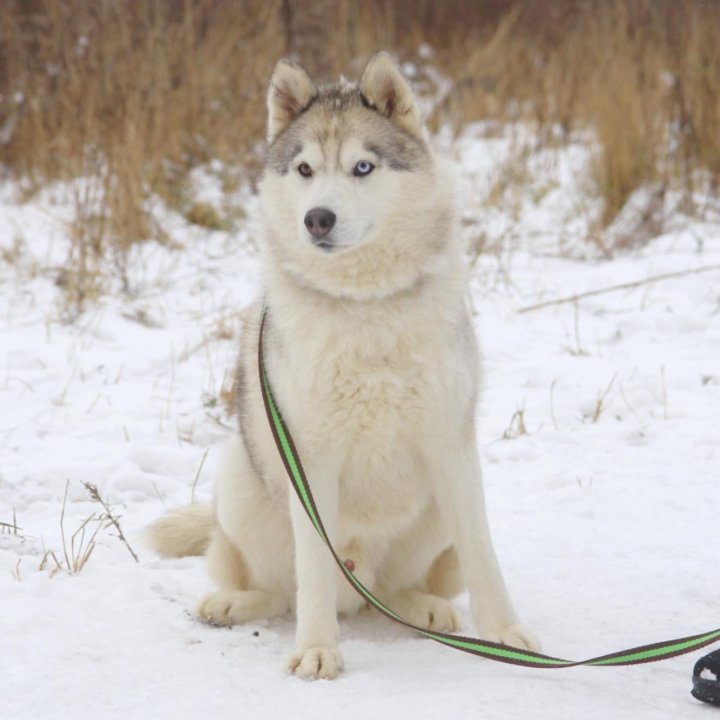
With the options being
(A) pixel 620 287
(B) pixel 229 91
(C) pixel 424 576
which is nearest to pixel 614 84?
(A) pixel 620 287

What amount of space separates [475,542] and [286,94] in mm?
1332

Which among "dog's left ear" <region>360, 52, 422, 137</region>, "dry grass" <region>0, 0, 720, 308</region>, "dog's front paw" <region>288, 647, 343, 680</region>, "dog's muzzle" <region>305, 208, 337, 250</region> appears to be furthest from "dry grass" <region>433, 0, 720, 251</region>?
"dog's front paw" <region>288, 647, 343, 680</region>

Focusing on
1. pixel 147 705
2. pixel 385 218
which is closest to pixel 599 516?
pixel 385 218

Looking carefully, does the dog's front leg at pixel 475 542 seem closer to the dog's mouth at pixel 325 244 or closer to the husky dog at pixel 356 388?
the husky dog at pixel 356 388

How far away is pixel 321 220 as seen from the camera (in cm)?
239

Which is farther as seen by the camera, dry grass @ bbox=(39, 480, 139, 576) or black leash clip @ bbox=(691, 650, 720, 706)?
dry grass @ bbox=(39, 480, 139, 576)

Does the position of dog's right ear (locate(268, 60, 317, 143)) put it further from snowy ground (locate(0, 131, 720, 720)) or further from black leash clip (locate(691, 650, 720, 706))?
black leash clip (locate(691, 650, 720, 706))

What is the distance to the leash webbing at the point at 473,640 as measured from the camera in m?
2.03

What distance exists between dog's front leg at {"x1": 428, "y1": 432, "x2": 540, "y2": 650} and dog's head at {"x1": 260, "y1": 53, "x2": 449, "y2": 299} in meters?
0.50

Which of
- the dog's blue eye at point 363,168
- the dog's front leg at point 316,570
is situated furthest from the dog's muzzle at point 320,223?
the dog's front leg at point 316,570

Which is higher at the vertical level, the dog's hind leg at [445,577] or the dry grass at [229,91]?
the dry grass at [229,91]

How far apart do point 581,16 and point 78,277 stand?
714 cm

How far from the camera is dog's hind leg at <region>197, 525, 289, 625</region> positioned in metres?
2.62

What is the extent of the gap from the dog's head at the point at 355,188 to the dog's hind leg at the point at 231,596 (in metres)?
0.83
